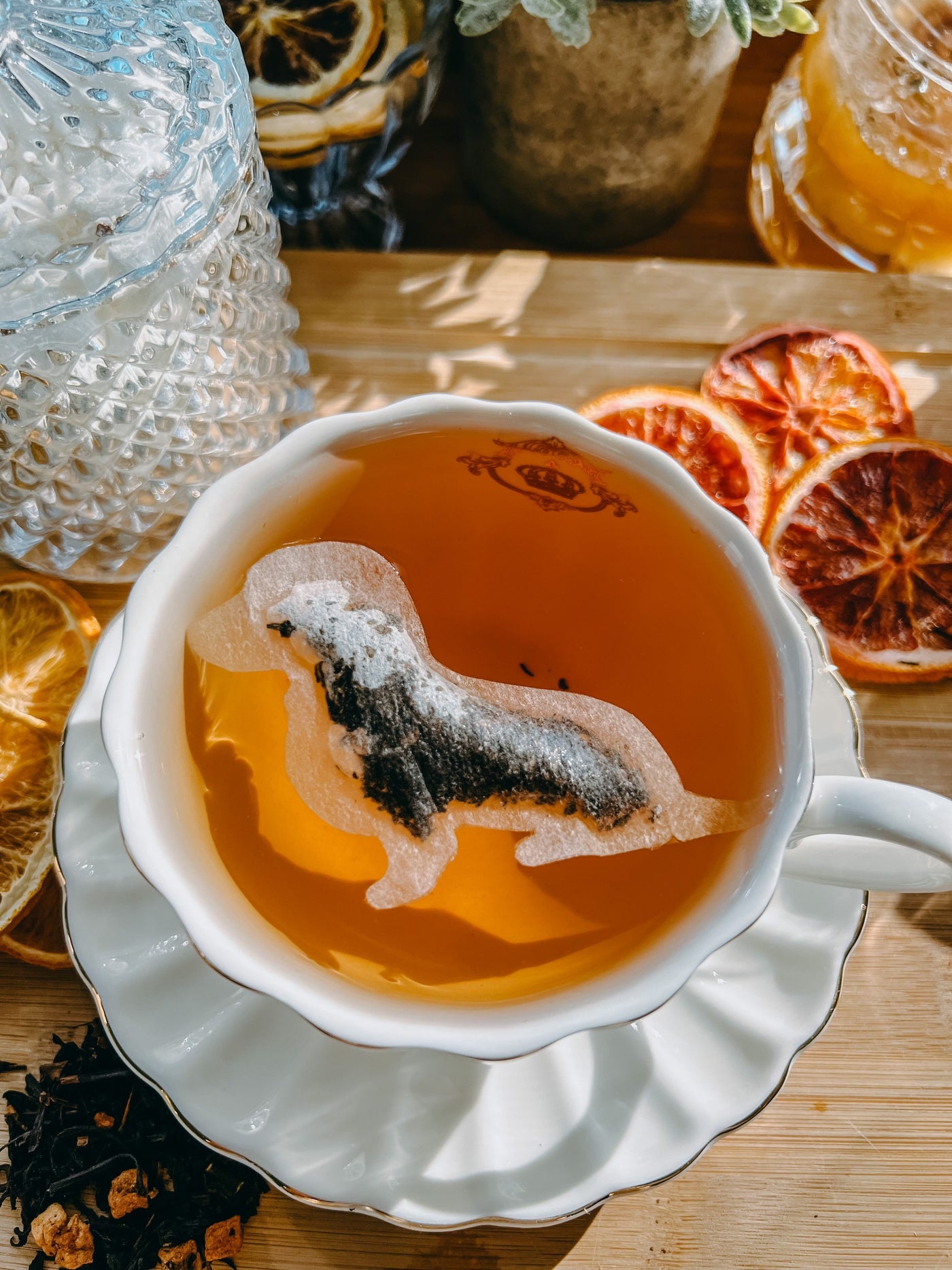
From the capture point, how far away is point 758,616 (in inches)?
30.5

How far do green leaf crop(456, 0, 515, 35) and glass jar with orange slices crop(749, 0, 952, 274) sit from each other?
41 cm

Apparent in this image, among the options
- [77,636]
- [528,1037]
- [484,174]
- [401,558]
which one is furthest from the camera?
[484,174]

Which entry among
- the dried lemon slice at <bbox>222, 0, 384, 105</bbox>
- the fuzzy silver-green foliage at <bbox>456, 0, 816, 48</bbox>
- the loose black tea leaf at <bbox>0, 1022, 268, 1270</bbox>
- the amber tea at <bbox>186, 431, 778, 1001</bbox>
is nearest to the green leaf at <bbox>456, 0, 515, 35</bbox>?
the fuzzy silver-green foliage at <bbox>456, 0, 816, 48</bbox>

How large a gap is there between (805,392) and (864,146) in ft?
0.95

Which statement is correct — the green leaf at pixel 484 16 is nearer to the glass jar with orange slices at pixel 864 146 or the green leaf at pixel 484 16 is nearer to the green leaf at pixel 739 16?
the green leaf at pixel 739 16

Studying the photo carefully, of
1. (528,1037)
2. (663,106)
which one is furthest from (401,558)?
(663,106)

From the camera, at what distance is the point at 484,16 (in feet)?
3.31

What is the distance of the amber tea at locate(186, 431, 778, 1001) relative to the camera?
0.82 metres

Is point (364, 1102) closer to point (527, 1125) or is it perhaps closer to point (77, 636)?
point (527, 1125)

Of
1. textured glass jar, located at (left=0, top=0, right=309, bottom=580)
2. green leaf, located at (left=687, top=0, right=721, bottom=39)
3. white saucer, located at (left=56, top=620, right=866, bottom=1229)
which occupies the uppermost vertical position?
green leaf, located at (left=687, top=0, right=721, bottom=39)

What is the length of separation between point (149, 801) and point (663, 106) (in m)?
0.89

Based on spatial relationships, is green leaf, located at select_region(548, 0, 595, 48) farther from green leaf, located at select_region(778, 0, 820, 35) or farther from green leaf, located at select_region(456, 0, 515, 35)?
green leaf, located at select_region(778, 0, 820, 35)

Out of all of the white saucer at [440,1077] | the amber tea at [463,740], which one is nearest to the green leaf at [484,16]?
the amber tea at [463,740]

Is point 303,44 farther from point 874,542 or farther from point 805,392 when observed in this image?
point 874,542
